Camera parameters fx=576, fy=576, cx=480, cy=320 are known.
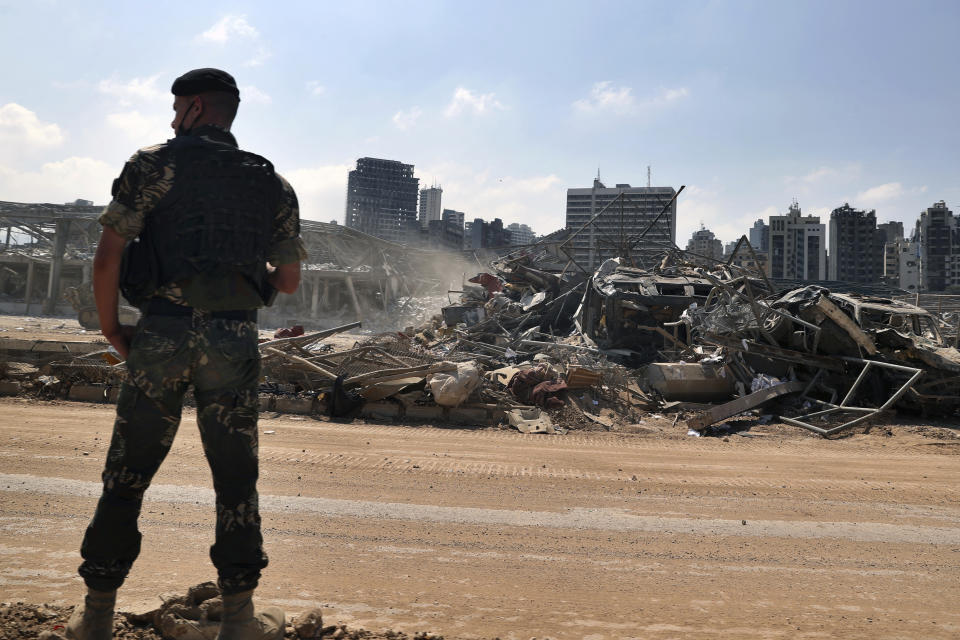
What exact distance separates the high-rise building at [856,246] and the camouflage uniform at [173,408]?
97.1m

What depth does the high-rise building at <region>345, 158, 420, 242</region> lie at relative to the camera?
109 m

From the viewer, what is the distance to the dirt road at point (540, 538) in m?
2.59

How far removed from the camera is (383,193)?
111312 millimetres

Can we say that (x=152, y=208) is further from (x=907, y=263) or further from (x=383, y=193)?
(x=383, y=193)

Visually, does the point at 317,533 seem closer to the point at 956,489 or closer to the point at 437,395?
the point at 437,395

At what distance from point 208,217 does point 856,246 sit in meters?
102

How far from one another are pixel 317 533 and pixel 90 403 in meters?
6.86

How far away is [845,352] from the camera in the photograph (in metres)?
9.99

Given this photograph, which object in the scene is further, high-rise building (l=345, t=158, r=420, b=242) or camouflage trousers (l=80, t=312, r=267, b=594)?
high-rise building (l=345, t=158, r=420, b=242)

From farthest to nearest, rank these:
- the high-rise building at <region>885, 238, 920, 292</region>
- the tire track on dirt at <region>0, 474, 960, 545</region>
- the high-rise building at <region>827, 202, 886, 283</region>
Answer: the high-rise building at <region>827, 202, 886, 283</region> → the high-rise building at <region>885, 238, 920, 292</region> → the tire track on dirt at <region>0, 474, 960, 545</region>

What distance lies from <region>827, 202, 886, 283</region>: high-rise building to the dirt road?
Answer: 93115 mm

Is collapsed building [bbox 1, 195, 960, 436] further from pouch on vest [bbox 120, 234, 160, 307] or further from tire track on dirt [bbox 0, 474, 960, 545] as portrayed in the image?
pouch on vest [bbox 120, 234, 160, 307]

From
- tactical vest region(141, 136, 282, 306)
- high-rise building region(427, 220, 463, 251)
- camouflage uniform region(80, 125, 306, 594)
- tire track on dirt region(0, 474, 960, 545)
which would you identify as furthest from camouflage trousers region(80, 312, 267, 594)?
high-rise building region(427, 220, 463, 251)

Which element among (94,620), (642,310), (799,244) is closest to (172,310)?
(94,620)
